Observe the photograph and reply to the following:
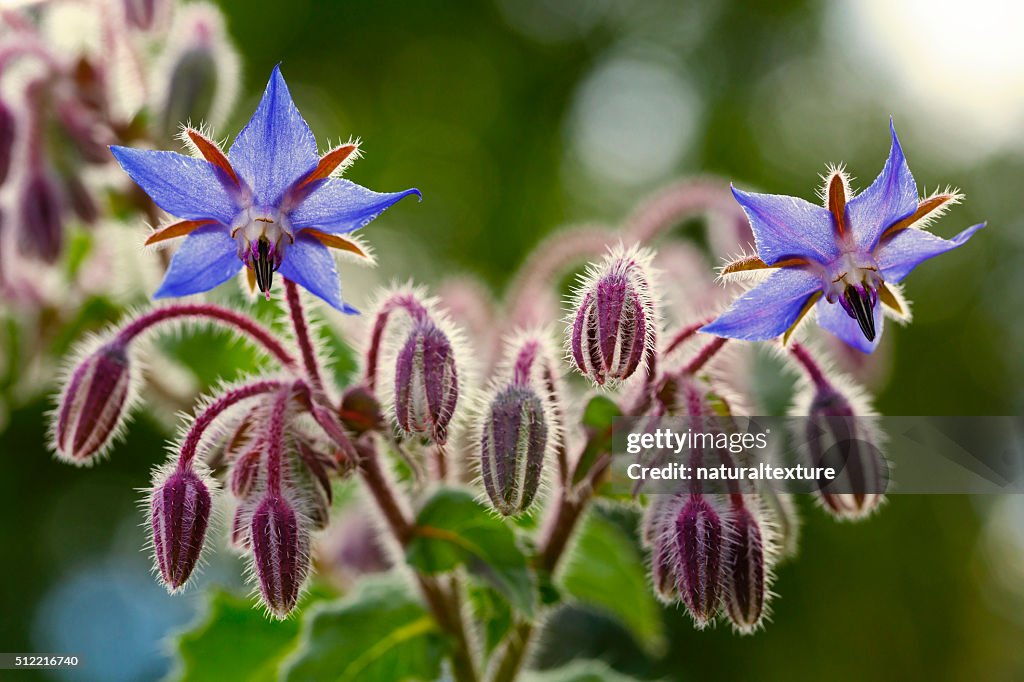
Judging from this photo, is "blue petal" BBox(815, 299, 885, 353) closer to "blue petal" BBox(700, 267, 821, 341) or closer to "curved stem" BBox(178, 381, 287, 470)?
"blue petal" BBox(700, 267, 821, 341)

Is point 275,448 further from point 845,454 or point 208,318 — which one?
point 845,454

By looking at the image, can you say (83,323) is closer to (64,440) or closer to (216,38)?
(216,38)

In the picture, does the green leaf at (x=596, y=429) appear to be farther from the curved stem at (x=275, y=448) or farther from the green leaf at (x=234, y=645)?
the green leaf at (x=234, y=645)

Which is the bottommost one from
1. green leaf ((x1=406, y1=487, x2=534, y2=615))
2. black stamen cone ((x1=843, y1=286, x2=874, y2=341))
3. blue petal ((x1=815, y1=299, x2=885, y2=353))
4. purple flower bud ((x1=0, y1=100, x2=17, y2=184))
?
green leaf ((x1=406, y1=487, x2=534, y2=615))

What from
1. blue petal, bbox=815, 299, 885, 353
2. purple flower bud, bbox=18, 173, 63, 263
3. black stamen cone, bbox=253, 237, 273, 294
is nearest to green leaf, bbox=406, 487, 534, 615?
black stamen cone, bbox=253, 237, 273, 294

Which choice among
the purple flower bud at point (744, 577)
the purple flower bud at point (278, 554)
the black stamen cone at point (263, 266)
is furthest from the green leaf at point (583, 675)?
the black stamen cone at point (263, 266)

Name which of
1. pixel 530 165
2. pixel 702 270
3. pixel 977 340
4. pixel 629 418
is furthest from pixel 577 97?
pixel 629 418

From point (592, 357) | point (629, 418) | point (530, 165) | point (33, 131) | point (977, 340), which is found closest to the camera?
point (592, 357)
